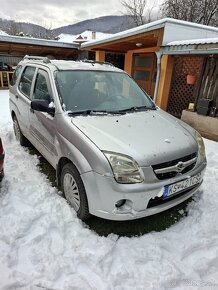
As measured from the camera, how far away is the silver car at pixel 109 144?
218 cm

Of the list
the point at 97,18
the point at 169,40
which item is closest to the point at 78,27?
the point at 97,18

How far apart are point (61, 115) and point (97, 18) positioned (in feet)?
222

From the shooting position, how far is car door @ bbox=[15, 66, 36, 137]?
12.6 feet

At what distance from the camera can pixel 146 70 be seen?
9.73m

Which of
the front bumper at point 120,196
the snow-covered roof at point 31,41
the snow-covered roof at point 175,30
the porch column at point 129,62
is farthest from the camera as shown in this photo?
the snow-covered roof at point 31,41

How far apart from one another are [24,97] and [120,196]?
2.78 metres

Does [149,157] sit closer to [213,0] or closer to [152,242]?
[152,242]

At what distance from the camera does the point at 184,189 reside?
2.53 metres

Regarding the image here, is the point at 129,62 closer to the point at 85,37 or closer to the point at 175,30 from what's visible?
the point at 175,30

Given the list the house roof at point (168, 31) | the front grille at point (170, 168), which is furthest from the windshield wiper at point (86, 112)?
the house roof at point (168, 31)

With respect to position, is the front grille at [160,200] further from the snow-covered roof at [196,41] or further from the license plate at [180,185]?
the snow-covered roof at [196,41]

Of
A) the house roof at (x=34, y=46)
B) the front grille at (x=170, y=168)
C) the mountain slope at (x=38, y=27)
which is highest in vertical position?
the mountain slope at (x=38, y=27)

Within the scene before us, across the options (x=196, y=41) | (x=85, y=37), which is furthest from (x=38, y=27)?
(x=196, y=41)

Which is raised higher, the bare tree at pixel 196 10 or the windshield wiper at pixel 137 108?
the bare tree at pixel 196 10
